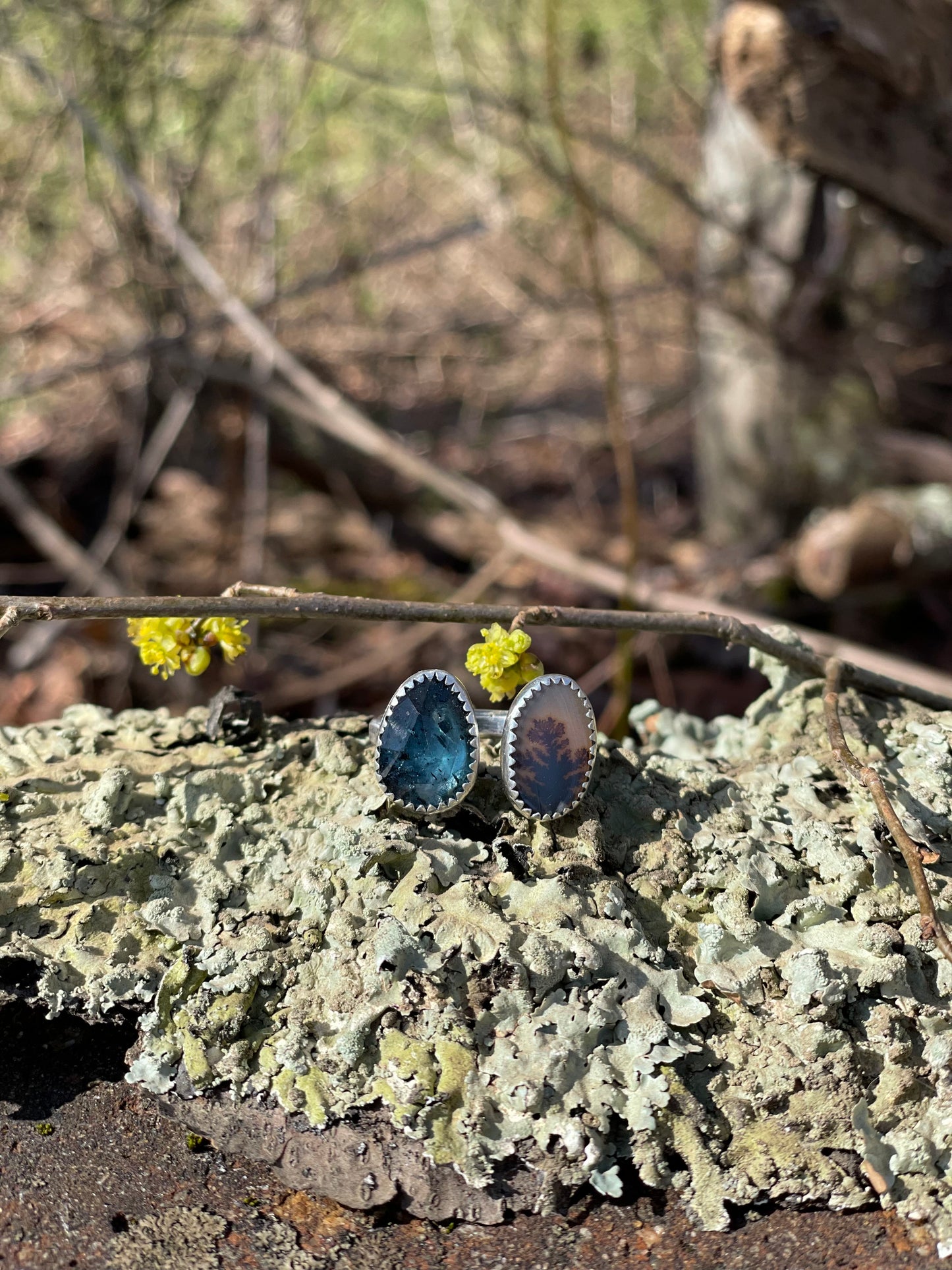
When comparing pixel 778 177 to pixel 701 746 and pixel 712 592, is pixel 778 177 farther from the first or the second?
pixel 701 746

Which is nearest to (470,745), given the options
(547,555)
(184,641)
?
(184,641)

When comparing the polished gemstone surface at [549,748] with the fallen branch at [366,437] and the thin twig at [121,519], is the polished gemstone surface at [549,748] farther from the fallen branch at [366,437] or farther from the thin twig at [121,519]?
the thin twig at [121,519]

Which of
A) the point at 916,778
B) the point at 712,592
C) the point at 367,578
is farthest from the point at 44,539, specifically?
the point at 916,778

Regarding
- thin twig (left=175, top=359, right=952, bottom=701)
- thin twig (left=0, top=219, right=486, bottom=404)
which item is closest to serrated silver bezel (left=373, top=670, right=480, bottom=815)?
thin twig (left=175, top=359, right=952, bottom=701)

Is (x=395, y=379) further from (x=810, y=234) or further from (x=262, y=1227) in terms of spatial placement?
(x=262, y=1227)

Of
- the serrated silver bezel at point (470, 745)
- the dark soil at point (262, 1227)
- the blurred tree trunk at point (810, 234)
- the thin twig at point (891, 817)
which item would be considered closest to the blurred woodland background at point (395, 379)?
the blurred tree trunk at point (810, 234)
